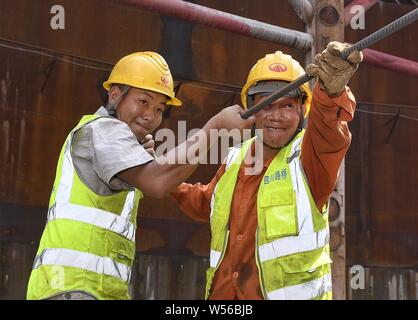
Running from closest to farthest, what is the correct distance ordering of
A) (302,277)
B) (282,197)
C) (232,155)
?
(302,277) < (282,197) < (232,155)

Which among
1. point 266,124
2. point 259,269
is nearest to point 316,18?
point 266,124

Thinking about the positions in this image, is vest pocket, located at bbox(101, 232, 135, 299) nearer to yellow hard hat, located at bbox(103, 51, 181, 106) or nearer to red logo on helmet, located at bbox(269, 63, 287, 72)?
yellow hard hat, located at bbox(103, 51, 181, 106)

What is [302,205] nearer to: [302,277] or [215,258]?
[302,277]

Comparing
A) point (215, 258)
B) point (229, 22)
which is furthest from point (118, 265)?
point (229, 22)

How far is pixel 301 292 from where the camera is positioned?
3197 mm

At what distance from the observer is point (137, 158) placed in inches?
117

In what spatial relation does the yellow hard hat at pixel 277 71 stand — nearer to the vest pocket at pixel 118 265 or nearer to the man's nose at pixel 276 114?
the man's nose at pixel 276 114

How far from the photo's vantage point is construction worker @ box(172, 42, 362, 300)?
3031mm

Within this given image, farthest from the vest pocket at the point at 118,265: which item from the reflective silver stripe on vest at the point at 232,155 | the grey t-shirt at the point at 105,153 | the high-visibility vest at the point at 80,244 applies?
the reflective silver stripe on vest at the point at 232,155

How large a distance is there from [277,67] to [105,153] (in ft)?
4.18

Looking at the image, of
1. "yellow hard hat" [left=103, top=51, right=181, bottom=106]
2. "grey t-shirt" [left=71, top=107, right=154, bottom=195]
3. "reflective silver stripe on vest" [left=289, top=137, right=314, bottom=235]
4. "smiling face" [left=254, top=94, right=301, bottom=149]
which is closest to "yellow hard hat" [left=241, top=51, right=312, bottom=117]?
"smiling face" [left=254, top=94, right=301, bottom=149]

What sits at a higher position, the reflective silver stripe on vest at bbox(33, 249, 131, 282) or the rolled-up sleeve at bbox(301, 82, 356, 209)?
the rolled-up sleeve at bbox(301, 82, 356, 209)

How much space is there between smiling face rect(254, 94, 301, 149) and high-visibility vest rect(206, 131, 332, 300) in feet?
0.47
